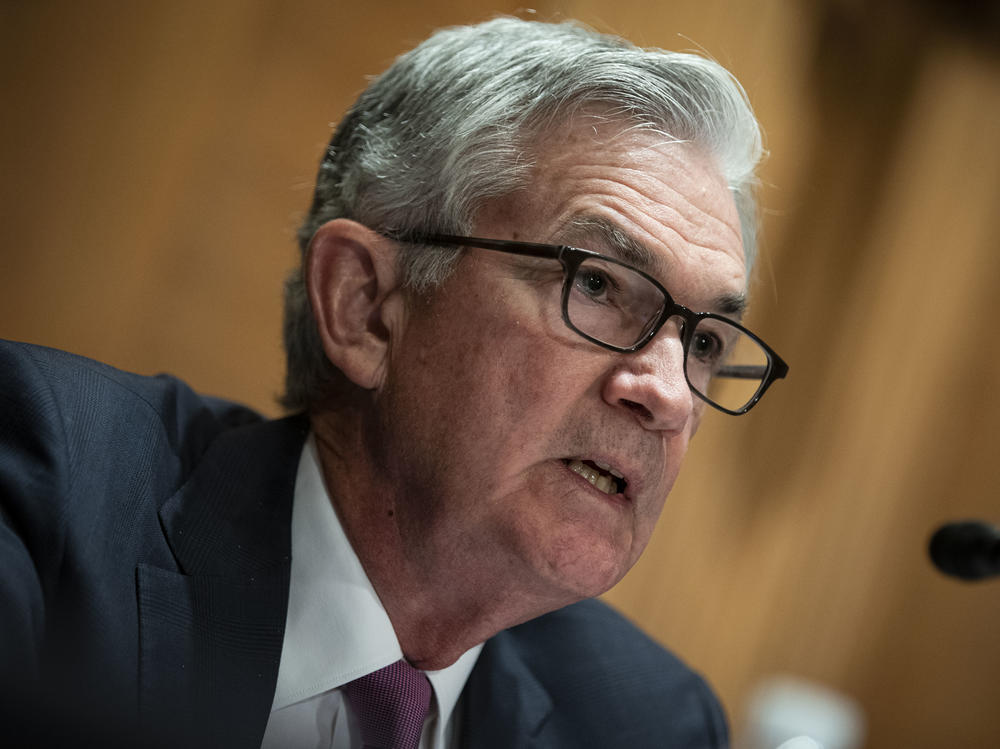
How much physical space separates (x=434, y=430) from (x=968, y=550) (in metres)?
0.82

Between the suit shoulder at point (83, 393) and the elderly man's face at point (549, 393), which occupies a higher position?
the elderly man's face at point (549, 393)

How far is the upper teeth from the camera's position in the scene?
A: 52.6 inches

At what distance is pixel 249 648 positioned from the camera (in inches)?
51.3

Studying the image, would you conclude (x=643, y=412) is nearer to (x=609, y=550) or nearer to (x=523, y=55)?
(x=609, y=550)

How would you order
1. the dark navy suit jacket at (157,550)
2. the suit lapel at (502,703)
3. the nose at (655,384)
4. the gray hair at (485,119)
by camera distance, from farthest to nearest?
the suit lapel at (502,703), the gray hair at (485,119), the nose at (655,384), the dark navy suit jacket at (157,550)

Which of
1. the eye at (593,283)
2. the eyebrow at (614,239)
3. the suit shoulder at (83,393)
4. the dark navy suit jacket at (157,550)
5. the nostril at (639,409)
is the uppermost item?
the eyebrow at (614,239)

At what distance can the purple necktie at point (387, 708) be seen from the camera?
4.50ft

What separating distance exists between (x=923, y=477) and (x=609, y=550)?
242 centimetres

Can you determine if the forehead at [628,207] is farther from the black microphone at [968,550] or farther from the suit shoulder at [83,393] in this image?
the suit shoulder at [83,393]

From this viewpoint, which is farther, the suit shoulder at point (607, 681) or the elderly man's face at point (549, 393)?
the suit shoulder at point (607, 681)

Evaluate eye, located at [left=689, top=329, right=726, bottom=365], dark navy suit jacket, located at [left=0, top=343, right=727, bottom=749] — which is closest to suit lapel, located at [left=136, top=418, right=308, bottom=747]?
dark navy suit jacket, located at [left=0, top=343, right=727, bottom=749]

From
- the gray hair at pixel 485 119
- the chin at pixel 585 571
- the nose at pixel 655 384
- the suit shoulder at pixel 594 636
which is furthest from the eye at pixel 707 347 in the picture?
the suit shoulder at pixel 594 636

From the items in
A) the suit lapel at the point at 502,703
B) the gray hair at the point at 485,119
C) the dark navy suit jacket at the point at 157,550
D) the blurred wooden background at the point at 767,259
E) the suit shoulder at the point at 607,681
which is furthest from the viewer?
the blurred wooden background at the point at 767,259

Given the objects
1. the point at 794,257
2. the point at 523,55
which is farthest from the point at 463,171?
the point at 794,257
